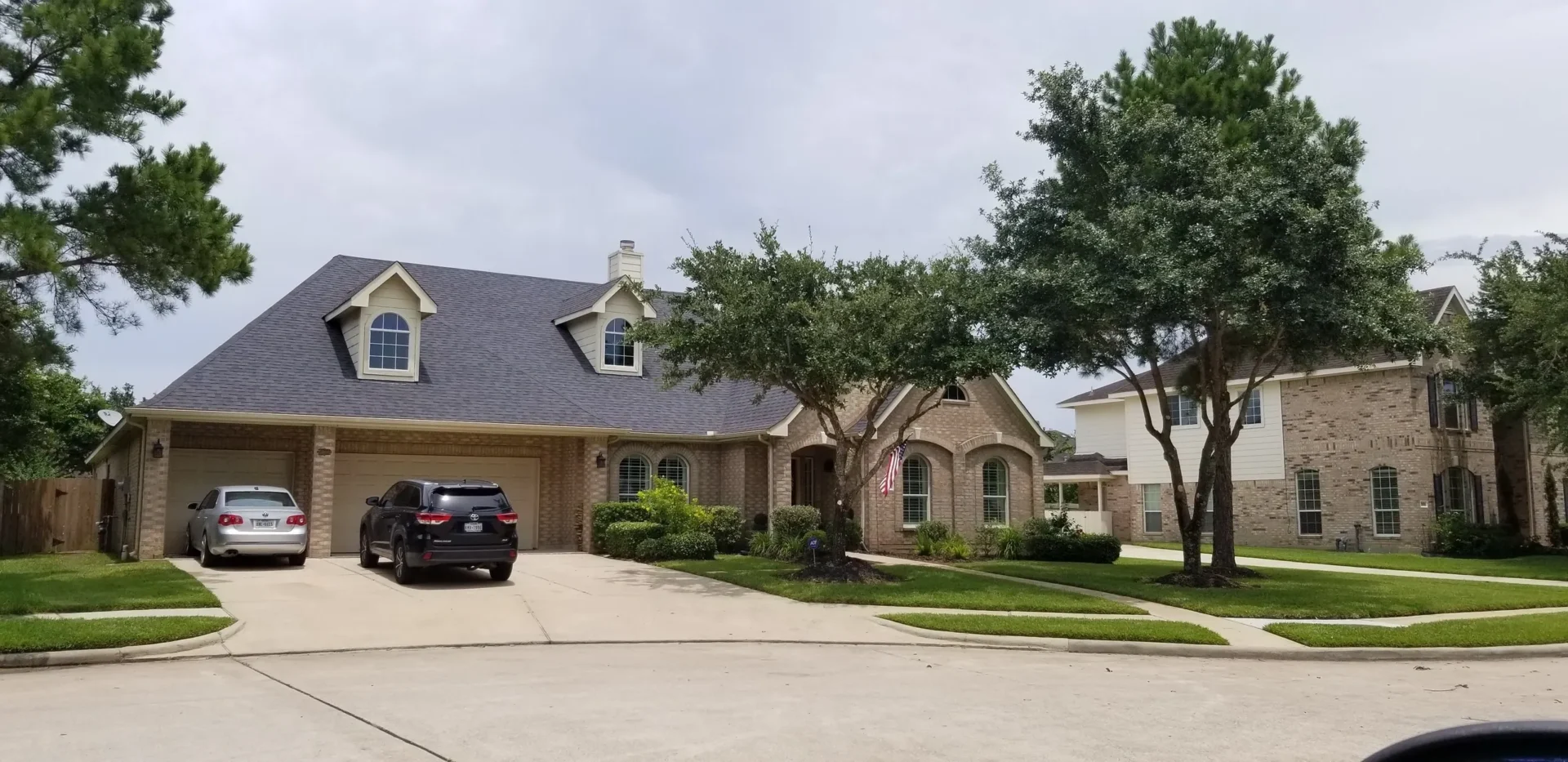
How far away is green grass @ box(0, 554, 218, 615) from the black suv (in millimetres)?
2987

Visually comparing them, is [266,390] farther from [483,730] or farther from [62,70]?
[483,730]

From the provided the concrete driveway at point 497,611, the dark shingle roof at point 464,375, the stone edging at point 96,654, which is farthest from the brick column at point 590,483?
the stone edging at point 96,654

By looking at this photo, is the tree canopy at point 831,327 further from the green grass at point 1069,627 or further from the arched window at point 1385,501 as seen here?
the arched window at point 1385,501

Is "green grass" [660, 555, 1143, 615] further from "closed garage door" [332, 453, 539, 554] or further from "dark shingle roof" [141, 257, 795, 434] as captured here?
"closed garage door" [332, 453, 539, 554]

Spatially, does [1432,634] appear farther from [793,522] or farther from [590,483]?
[590,483]

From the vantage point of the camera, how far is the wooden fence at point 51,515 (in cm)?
2616

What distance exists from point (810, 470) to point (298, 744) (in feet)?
76.4

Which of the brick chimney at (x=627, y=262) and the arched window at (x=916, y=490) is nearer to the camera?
the arched window at (x=916, y=490)

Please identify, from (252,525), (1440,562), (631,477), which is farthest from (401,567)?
(1440,562)

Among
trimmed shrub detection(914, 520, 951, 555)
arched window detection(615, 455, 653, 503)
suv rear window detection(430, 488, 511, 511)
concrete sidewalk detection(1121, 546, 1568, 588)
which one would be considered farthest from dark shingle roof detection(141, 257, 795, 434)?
concrete sidewalk detection(1121, 546, 1568, 588)

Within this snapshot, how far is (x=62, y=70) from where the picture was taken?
54.0ft

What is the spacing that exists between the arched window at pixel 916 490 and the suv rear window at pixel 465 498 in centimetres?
1271

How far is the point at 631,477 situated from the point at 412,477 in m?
5.20

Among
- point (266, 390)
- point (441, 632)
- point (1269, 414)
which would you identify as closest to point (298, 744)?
point (441, 632)
